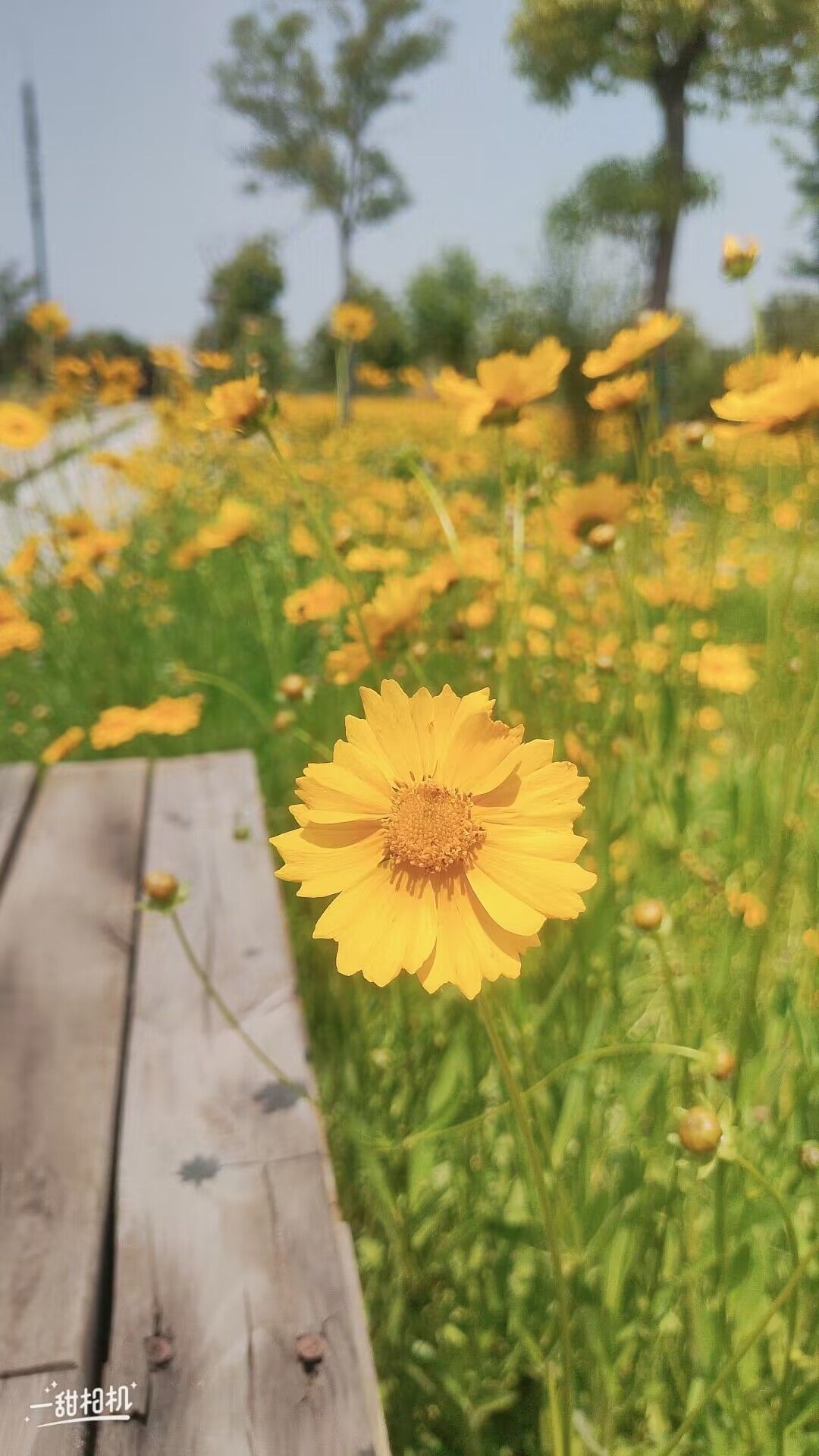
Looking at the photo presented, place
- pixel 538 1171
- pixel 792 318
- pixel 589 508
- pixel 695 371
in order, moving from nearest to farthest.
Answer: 1. pixel 538 1171
2. pixel 589 508
3. pixel 695 371
4. pixel 792 318

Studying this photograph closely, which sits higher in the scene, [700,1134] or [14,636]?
[14,636]

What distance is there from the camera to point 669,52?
855 centimetres

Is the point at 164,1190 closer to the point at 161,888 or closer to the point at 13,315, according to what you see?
the point at 161,888

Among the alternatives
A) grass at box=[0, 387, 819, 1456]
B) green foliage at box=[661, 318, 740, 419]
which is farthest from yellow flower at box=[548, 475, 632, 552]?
green foliage at box=[661, 318, 740, 419]

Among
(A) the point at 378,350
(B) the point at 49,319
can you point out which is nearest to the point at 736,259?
(B) the point at 49,319

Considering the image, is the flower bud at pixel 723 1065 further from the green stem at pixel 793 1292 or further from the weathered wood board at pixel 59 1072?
the weathered wood board at pixel 59 1072

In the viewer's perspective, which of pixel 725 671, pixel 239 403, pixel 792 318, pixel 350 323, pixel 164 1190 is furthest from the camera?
pixel 792 318

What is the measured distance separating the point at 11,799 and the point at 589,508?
795 millimetres

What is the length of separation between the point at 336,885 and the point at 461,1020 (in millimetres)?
664

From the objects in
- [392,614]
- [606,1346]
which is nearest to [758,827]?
[392,614]

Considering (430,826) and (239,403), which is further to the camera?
(239,403)

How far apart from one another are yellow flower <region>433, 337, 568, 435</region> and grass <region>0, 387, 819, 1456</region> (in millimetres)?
74

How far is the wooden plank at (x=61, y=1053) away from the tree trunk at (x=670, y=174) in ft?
28.0

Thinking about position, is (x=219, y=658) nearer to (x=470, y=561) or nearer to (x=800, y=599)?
(x=470, y=561)
